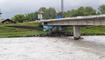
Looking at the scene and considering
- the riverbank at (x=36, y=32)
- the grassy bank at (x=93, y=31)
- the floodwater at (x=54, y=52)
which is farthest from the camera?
the grassy bank at (x=93, y=31)

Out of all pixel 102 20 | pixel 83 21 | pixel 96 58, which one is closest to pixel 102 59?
pixel 96 58

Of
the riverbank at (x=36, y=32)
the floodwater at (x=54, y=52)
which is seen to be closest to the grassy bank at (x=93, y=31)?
the riverbank at (x=36, y=32)

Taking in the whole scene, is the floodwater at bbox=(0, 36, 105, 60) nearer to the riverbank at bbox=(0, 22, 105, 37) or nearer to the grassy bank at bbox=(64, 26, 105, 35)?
the riverbank at bbox=(0, 22, 105, 37)

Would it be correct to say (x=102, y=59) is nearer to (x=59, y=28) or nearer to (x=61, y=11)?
(x=61, y=11)

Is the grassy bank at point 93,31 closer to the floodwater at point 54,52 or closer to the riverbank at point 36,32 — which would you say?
the riverbank at point 36,32

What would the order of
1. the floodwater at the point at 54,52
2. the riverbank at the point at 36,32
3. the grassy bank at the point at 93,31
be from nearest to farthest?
the floodwater at the point at 54,52 → the riverbank at the point at 36,32 → the grassy bank at the point at 93,31

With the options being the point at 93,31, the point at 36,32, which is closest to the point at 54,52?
the point at 36,32

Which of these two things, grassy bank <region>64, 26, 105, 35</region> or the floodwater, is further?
grassy bank <region>64, 26, 105, 35</region>

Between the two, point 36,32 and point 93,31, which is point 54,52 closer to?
point 36,32

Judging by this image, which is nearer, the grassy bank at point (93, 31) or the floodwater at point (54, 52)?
the floodwater at point (54, 52)

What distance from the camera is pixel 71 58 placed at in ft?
65.1

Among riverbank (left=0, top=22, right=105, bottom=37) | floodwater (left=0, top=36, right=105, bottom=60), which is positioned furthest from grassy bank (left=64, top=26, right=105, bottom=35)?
floodwater (left=0, top=36, right=105, bottom=60)

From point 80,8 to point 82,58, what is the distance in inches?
4428

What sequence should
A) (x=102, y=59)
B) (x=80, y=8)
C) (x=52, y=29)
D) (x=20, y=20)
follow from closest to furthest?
(x=102, y=59)
(x=52, y=29)
(x=80, y=8)
(x=20, y=20)
